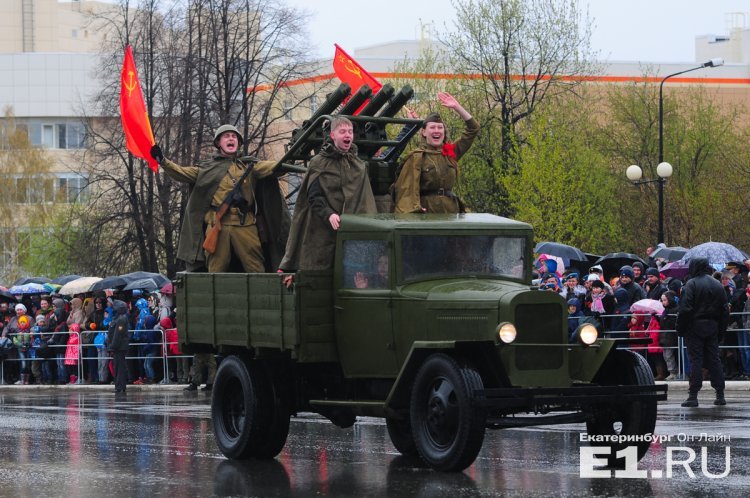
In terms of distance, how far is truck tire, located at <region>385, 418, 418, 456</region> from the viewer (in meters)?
13.7

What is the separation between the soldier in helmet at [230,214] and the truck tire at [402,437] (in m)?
2.10

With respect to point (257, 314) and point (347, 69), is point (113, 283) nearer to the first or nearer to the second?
point (347, 69)

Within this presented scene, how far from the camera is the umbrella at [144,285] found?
33.2 metres

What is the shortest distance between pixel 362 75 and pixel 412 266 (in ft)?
19.6

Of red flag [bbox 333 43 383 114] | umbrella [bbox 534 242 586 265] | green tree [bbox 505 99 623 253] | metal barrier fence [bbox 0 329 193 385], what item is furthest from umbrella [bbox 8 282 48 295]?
red flag [bbox 333 43 383 114]

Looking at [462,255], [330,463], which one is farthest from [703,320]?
[330,463]

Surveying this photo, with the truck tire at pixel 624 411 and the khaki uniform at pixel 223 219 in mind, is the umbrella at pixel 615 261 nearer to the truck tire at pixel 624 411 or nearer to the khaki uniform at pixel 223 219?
the khaki uniform at pixel 223 219

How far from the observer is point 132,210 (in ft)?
155

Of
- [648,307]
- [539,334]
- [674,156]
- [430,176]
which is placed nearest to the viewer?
[539,334]

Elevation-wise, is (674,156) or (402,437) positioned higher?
(674,156)

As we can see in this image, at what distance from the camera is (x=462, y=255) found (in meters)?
12.7

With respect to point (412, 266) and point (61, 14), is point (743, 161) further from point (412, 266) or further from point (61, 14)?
point (61, 14)

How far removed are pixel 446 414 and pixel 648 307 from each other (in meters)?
12.4

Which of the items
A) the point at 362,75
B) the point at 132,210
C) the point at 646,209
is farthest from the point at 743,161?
the point at 362,75
